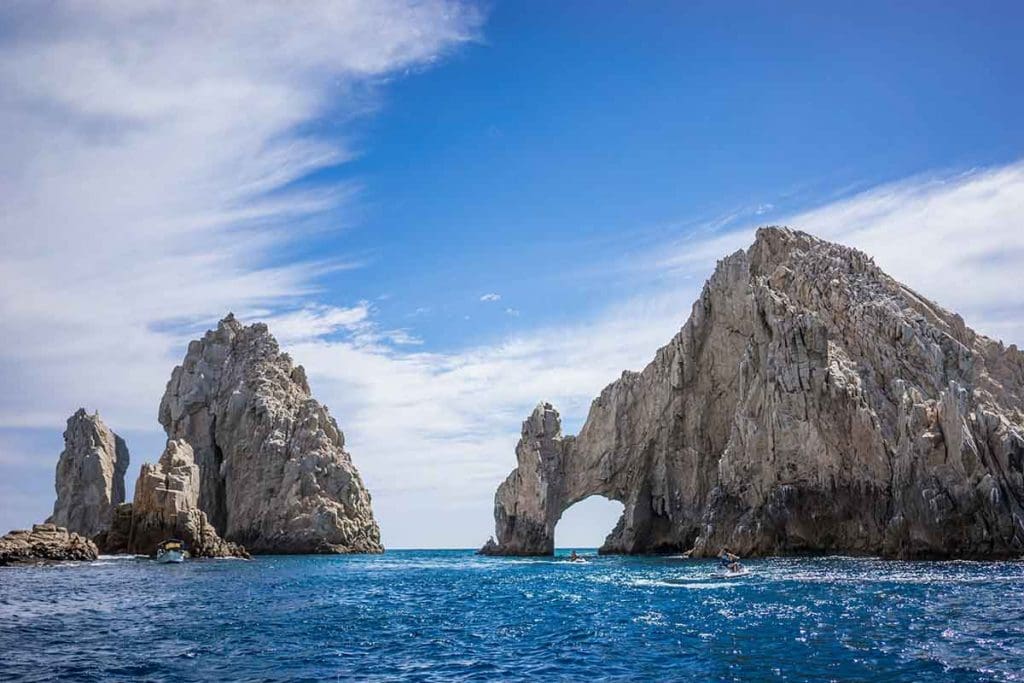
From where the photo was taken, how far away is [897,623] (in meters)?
29.4

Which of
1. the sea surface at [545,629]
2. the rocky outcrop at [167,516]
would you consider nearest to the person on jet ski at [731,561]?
the sea surface at [545,629]

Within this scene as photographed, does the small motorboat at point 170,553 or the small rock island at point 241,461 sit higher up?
the small rock island at point 241,461

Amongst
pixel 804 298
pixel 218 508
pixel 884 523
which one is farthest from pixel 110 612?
pixel 218 508

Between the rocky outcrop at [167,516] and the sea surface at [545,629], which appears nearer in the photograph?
the sea surface at [545,629]

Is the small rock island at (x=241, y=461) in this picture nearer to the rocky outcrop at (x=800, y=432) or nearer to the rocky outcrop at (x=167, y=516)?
the rocky outcrop at (x=167, y=516)

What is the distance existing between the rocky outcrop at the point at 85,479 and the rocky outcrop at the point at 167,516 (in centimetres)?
3880

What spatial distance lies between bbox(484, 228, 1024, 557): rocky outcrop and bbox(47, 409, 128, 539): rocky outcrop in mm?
64614

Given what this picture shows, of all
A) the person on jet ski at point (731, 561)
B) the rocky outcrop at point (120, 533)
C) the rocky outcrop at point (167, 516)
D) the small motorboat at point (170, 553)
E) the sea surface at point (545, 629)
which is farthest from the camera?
the rocky outcrop at point (120, 533)

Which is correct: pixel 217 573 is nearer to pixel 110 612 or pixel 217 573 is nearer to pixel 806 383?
pixel 110 612

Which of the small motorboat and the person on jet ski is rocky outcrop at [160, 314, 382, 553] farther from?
the person on jet ski

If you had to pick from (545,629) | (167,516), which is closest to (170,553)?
(167,516)

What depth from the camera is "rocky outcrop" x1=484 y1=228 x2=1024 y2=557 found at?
65062mm

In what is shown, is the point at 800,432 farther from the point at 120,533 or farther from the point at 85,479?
the point at 85,479

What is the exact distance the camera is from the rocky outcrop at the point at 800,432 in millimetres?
65062
